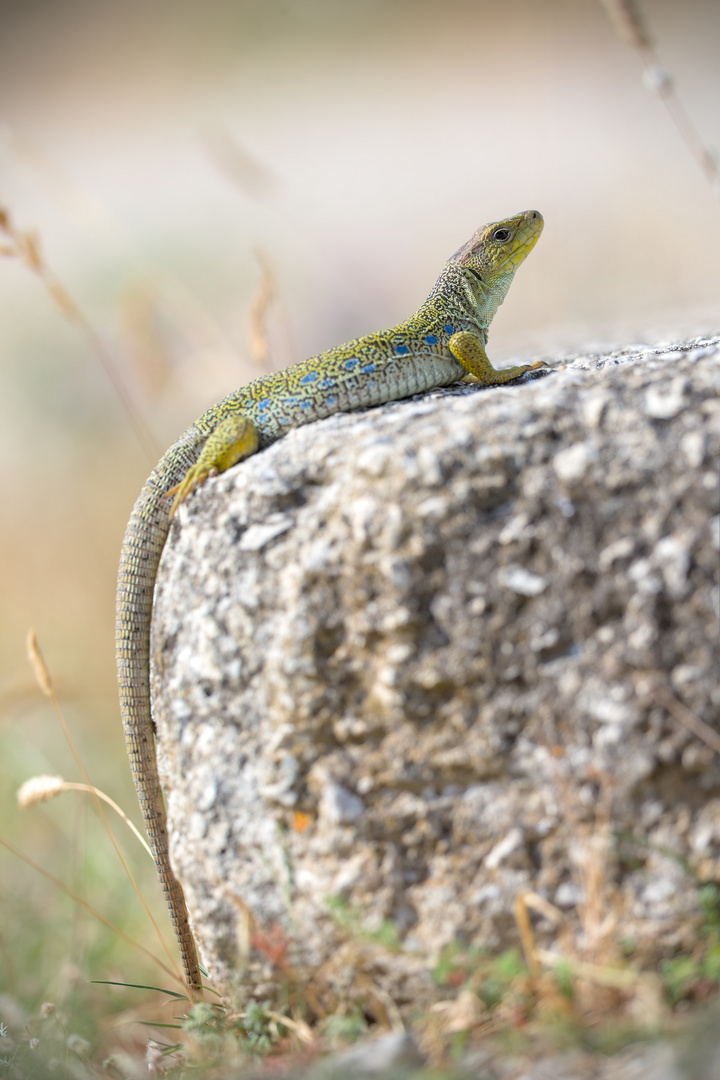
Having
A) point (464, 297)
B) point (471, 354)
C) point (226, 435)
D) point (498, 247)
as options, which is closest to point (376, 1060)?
point (226, 435)

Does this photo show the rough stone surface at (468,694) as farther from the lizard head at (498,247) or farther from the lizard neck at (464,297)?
the lizard head at (498,247)

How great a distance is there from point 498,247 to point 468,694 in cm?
242

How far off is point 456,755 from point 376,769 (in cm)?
19

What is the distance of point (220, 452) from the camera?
2.35 metres

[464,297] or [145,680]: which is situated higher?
[464,297]

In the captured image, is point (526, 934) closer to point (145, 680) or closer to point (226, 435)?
point (145, 680)

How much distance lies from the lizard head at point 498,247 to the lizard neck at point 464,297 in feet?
0.08

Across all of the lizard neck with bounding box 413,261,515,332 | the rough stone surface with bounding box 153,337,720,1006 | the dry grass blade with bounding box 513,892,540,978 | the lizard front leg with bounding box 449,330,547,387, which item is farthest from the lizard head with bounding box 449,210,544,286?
the dry grass blade with bounding box 513,892,540,978

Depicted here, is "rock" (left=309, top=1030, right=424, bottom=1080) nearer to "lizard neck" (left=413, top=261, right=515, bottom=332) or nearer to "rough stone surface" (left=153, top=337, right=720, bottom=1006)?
"rough stone surface" (left=153, top=337, right=720, bottom=1006)

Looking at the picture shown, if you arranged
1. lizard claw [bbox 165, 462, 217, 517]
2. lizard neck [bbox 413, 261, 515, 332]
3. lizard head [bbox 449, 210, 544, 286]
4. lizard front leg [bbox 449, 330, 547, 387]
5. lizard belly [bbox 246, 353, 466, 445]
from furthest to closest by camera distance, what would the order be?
Answer: 1. lizard head [bbox 449, 210, 544, 286]
2. lizard neck [bbox 413, 261, 515, 332]
3. lizard front leg [bbox 449, 330, 547, 387]
4. lizard belly [bbox 246, 353, 466, 445]
5. lizard claw [bbox 165, 462, 217, 517]

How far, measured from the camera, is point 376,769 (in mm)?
1821

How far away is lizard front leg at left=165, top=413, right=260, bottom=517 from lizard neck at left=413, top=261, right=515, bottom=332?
3.50 feet

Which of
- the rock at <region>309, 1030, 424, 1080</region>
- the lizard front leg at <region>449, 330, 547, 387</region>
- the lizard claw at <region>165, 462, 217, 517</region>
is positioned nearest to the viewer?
the rock at <region>309, 1030, 424, 1080</region>

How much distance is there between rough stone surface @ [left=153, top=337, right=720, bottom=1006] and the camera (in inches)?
65.5
